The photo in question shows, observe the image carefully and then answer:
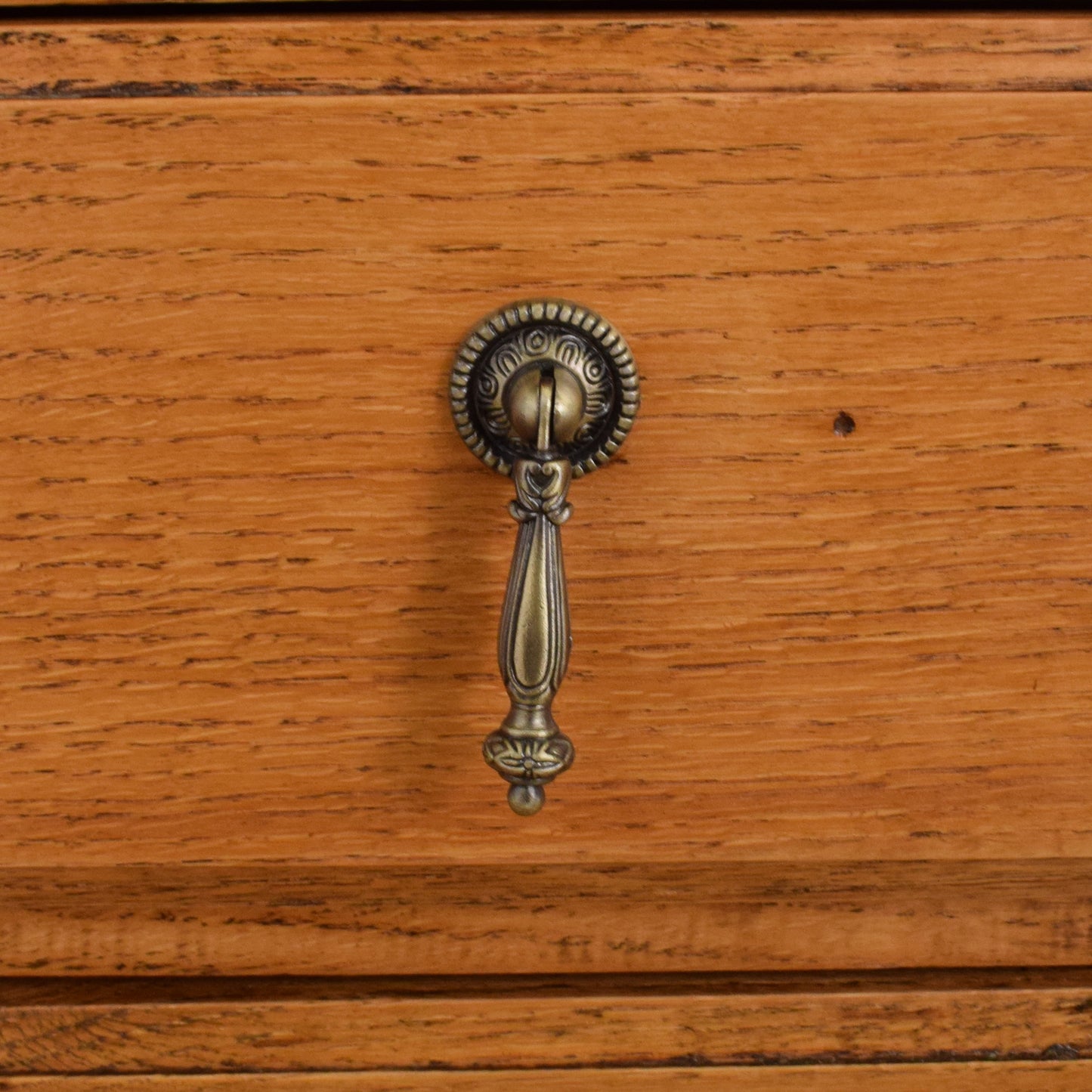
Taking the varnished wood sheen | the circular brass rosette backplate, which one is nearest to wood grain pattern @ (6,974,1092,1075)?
the varnished wood sheen

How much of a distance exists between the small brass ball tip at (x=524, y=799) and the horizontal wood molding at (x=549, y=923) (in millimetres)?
50

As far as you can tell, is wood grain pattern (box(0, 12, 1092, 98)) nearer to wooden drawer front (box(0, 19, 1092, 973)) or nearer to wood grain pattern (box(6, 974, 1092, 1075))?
wooden drawer front (box(0, 19, 1092, 973))

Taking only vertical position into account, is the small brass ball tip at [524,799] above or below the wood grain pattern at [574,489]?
below

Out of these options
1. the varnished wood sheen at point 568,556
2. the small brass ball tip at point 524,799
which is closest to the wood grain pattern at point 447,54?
the varnished wood sheen at point 568,556

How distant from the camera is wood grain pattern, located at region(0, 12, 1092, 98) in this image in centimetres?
25

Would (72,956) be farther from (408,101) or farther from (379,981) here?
(408,101)

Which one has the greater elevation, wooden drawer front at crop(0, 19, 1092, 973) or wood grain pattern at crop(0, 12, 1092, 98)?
wood grain pattern at crop(0, 12, 1092, 98)

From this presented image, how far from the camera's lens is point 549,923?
0.31 m

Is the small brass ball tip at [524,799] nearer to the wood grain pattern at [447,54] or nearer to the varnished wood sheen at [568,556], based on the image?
the varnished wood sheen at [568,556]

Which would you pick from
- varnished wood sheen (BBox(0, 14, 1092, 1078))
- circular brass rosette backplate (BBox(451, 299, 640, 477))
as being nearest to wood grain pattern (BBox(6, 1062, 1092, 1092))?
varnished wood sheen (BBox(0, 14, 1092, 1078))

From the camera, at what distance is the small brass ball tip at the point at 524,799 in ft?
0.83

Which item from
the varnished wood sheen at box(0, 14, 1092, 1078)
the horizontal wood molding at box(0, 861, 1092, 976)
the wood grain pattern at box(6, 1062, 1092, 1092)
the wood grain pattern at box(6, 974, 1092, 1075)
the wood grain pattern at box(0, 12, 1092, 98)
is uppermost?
the wood grain pattern at box(0, 12, 1092, 98)

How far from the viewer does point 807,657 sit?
0.90 feet

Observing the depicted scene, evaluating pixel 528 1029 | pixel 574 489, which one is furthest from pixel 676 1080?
pixel 574 489
